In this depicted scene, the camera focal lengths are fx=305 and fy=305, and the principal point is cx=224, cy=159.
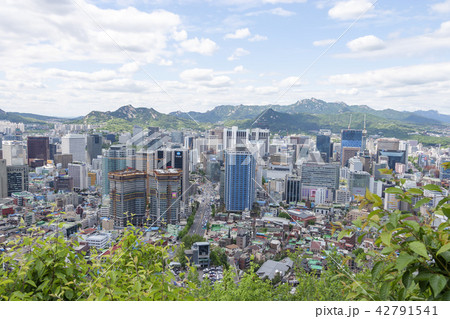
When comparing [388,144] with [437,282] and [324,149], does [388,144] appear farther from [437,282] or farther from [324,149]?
[437,282]

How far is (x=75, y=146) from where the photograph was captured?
44.8 ft

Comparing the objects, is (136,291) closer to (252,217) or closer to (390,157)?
(252,217)

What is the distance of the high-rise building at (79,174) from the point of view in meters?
11.8

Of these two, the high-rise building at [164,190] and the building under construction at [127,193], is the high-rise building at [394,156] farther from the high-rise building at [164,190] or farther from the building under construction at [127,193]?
Answer: the building under construction at [127,193]

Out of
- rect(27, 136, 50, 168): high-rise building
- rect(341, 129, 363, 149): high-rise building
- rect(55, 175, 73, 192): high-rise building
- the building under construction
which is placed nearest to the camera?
rect(341, 129, 363, 149): high-rise building

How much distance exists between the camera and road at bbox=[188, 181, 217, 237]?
3.98m

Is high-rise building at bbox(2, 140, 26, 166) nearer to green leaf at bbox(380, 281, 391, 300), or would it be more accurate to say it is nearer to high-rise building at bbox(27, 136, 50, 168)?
high-rise building at bbox(27, 136, 50, 168)

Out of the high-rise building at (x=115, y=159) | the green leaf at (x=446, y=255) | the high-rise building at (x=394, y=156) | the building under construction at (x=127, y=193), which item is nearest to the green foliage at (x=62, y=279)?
the green leaf at (x=446, y=255)

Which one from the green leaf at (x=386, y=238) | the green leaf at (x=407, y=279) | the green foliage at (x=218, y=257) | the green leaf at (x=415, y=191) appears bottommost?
the green foliage at (x=218, y=257)

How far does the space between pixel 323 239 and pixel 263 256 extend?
22.5 inches

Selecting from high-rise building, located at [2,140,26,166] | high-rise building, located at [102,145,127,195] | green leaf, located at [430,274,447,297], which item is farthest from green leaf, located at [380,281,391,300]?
high-rise building, located at [2,140,26,166]

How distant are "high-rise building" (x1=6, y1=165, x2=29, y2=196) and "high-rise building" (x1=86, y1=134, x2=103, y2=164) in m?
2.76

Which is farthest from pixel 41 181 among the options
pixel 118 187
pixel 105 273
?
pixel 105 273

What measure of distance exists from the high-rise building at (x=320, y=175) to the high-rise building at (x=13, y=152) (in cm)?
886
